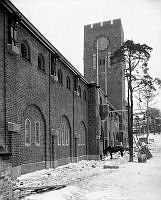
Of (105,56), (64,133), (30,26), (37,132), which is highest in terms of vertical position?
(105,56)

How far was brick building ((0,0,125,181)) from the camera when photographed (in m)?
14.9

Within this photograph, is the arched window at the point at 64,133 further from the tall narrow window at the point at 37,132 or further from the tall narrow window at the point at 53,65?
the tall narrow window at the point at 53,65

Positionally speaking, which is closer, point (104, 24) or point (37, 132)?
point (37, 132)

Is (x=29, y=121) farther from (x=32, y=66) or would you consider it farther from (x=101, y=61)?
(x=101, y=61)

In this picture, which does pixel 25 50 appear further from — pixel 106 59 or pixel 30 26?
pixel 106 59

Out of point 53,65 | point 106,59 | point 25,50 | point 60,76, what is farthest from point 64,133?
point 106,59

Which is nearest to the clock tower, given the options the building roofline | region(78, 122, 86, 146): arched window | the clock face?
the clock face

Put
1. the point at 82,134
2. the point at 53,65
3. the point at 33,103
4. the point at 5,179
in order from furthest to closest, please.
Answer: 1. the point at 82,134
2. the point at 53,65
3. the point at 33,103
4. the point at 5,179

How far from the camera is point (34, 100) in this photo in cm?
1822

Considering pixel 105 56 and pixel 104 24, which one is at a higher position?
pixel 104 24

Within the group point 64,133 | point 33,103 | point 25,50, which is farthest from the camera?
point 64,133

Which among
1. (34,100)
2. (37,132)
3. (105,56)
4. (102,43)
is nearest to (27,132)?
(37,132)

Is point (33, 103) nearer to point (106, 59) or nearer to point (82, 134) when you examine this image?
point (82, 134)

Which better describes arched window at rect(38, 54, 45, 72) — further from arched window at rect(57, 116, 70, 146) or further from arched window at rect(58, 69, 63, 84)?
arched window at rect(57, 116, 70, 146)
